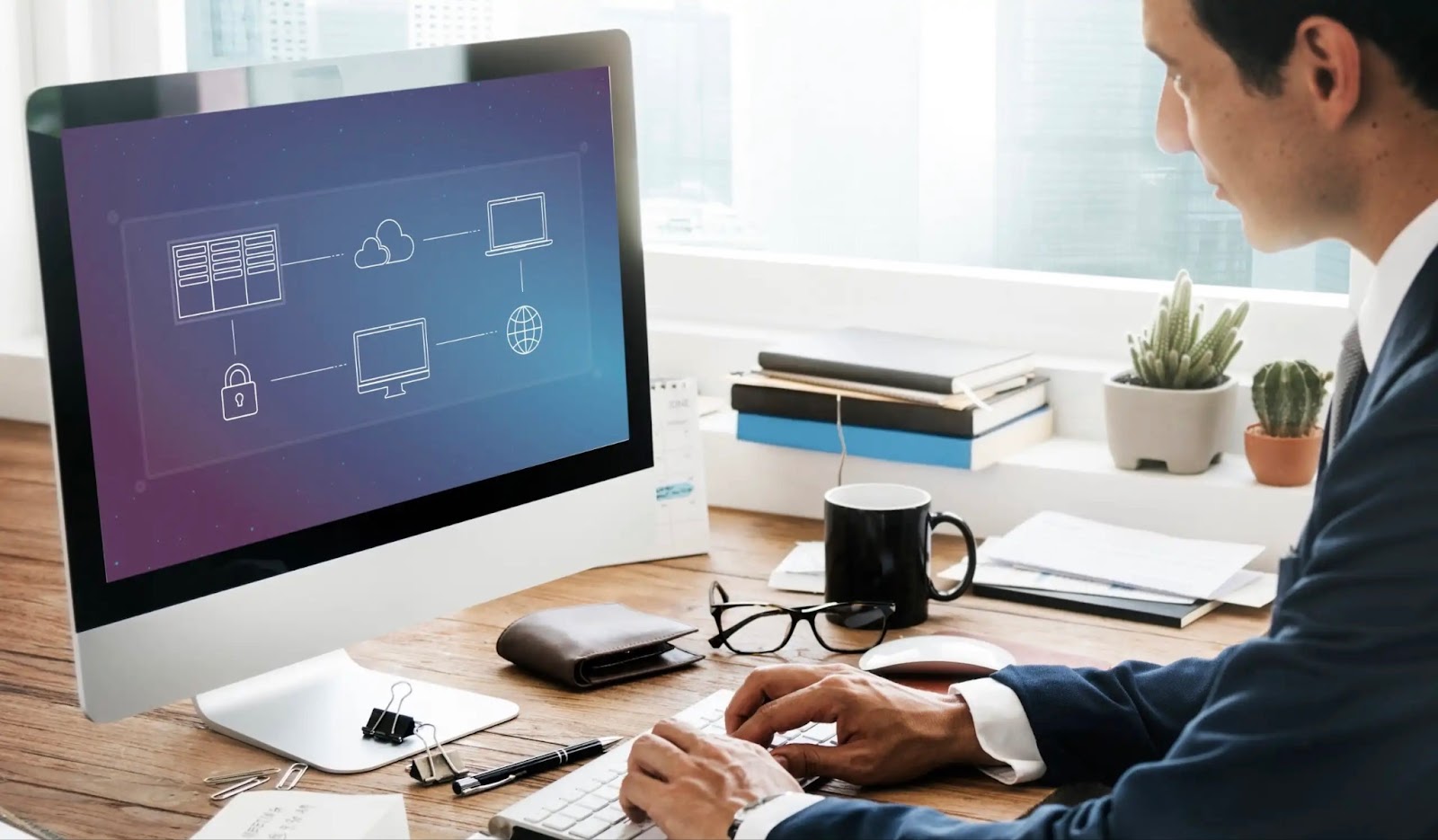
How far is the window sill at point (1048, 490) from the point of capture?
1.88 metres

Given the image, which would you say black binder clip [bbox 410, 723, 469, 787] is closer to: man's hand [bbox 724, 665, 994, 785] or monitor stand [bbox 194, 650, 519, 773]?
monitor stand [bbox 194, 650, 519, 773]

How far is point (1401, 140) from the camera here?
105 cm

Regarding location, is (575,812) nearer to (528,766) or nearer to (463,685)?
(528,766)

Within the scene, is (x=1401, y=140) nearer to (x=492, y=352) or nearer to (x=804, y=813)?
(x=804, y=813)

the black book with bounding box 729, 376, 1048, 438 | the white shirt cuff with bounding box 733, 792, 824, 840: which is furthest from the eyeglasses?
the white shirt cuff with bounding box 733, 792, 824, 840

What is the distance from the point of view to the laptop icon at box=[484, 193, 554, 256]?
149cm

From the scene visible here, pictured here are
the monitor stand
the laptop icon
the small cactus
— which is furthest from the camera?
the small cactus

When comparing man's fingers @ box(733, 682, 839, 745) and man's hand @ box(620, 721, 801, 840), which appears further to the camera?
man's fingers @ box(733, 682, 839, 745)

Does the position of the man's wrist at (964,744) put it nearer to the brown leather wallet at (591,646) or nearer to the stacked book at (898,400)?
the brown leather wallet at (591,646)

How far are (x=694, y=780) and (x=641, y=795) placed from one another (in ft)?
0.13

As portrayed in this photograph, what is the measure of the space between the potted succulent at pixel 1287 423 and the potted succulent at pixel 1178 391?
0.05 m

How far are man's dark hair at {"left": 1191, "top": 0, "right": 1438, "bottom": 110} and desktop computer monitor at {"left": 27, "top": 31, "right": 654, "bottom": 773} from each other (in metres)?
0.64

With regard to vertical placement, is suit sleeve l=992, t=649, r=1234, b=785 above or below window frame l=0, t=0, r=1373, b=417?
below

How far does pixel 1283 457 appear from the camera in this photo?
1.88 m
